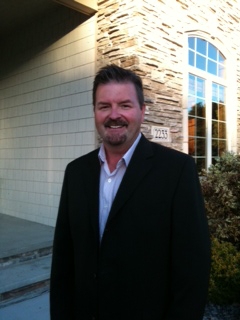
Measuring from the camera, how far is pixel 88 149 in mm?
5266

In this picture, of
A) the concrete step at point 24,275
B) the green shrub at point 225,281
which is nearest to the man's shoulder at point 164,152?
the green shrub at point 225,281

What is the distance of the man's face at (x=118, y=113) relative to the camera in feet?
4.95

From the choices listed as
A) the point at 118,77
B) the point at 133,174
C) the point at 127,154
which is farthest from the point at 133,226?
the point at 118,77

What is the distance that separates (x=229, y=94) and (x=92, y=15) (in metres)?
3.62

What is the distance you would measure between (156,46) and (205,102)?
1982 mm

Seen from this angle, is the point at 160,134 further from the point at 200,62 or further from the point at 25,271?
the point at 25,271

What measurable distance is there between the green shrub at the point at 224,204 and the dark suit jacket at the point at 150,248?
A: 2.51 m

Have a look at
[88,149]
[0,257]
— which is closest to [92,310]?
[0,257]

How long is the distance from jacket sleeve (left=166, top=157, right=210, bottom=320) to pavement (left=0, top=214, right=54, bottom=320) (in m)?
2.24

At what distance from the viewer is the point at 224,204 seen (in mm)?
3820

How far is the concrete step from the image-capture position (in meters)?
3.52

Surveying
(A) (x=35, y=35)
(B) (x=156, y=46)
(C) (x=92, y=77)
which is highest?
(A) (x=35, y=35)

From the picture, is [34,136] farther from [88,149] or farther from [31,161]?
[88,149]

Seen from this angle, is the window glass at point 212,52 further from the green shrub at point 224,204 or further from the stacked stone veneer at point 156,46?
the green shrub at point 224,204
